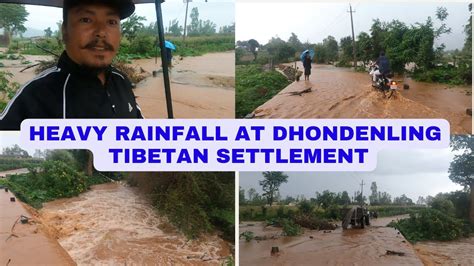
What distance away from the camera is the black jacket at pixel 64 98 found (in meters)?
3.24

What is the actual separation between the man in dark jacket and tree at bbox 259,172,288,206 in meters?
1.20

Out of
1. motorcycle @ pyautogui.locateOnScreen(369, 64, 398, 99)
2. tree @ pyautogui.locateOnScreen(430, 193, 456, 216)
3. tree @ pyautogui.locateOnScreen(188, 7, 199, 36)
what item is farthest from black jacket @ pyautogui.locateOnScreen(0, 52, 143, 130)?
tree @ pyautogui.locateOnScreen(430, 193, 456, 216)

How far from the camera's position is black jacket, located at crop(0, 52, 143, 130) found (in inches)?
128

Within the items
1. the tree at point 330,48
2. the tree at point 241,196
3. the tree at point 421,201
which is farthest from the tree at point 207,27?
the tree at point 421,201

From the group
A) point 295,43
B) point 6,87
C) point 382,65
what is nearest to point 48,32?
point 6,87

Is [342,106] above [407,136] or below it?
above

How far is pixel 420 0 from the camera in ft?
11.3

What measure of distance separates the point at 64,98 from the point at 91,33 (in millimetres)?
511

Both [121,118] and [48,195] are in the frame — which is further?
[48,195]

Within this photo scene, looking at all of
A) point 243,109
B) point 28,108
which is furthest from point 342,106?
point 28,108

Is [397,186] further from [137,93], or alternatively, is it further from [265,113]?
[137,93]

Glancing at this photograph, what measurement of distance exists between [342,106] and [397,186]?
0.76 meters

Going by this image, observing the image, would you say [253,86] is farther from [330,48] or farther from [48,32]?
[48,32]

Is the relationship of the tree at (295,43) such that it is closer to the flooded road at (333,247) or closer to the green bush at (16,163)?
the flooded road at (333,247)
